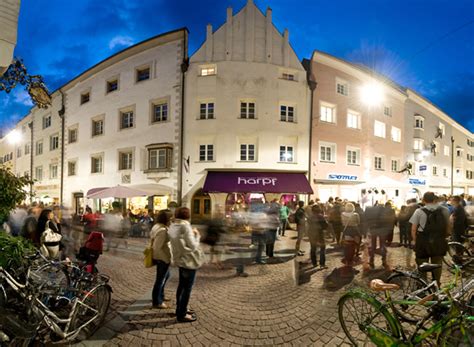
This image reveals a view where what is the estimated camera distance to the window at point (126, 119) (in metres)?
17.2

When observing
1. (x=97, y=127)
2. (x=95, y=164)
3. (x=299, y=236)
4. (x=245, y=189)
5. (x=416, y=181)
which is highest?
(x=97, y=127)

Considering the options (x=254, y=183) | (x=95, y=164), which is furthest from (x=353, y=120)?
(x=95, y=164)

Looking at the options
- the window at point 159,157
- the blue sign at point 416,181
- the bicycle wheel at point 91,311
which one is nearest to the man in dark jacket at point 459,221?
the bicycle wheel at point 91,311

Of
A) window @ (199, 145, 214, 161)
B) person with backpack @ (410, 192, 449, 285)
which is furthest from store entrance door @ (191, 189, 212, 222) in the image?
person with backpack @ (410, 192, 449, 285)

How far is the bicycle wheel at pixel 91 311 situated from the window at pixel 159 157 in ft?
39.3

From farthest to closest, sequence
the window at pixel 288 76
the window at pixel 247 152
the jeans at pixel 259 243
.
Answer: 1. the window at pixel 288 76
2. the window at pixel 247 152
3. the jeans at pixel 259 243

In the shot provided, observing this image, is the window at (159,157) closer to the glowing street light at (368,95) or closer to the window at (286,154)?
the window at (286,154)

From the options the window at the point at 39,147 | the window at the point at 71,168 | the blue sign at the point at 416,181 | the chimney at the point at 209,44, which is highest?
the chimney at the point at 209,44

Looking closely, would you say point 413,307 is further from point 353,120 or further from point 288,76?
point 353,120

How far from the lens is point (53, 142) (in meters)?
23.0

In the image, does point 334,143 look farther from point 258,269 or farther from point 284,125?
point 258,269

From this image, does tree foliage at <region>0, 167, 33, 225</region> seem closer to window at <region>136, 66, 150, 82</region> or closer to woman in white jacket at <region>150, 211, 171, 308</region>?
woman in white jacket at <region>150, 211, 171, 308</region>

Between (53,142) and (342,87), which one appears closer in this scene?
(342,87)

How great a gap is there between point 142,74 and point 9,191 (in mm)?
15821
